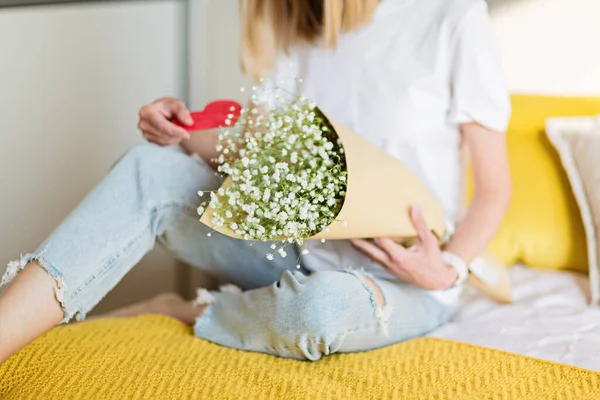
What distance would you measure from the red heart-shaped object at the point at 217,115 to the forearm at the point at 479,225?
0.46 metres

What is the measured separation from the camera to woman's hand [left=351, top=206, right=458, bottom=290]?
1174 mm

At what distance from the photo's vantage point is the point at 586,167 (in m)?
1.47

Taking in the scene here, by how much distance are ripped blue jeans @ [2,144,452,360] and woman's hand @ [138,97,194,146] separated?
0.10 ft

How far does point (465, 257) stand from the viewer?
1.26 metres

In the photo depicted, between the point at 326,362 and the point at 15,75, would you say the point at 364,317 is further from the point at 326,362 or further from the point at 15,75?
the point at 15,75

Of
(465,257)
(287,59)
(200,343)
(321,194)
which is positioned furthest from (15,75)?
(465,257)

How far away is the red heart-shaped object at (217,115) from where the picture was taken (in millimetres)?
1140

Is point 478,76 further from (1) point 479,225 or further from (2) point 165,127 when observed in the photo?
(2) point 165,127

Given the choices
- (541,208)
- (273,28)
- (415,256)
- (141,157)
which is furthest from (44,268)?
(541,208)

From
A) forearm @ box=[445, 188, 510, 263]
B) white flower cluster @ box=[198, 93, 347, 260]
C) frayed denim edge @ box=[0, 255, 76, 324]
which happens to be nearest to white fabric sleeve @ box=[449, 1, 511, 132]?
forearm @ box=[445, 188, 510, 263]

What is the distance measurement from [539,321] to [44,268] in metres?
0.87

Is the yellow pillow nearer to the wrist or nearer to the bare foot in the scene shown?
the wrist

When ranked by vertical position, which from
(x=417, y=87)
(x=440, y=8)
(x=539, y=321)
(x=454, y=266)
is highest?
(x=440, y=8)

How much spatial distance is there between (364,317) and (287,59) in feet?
2.00
